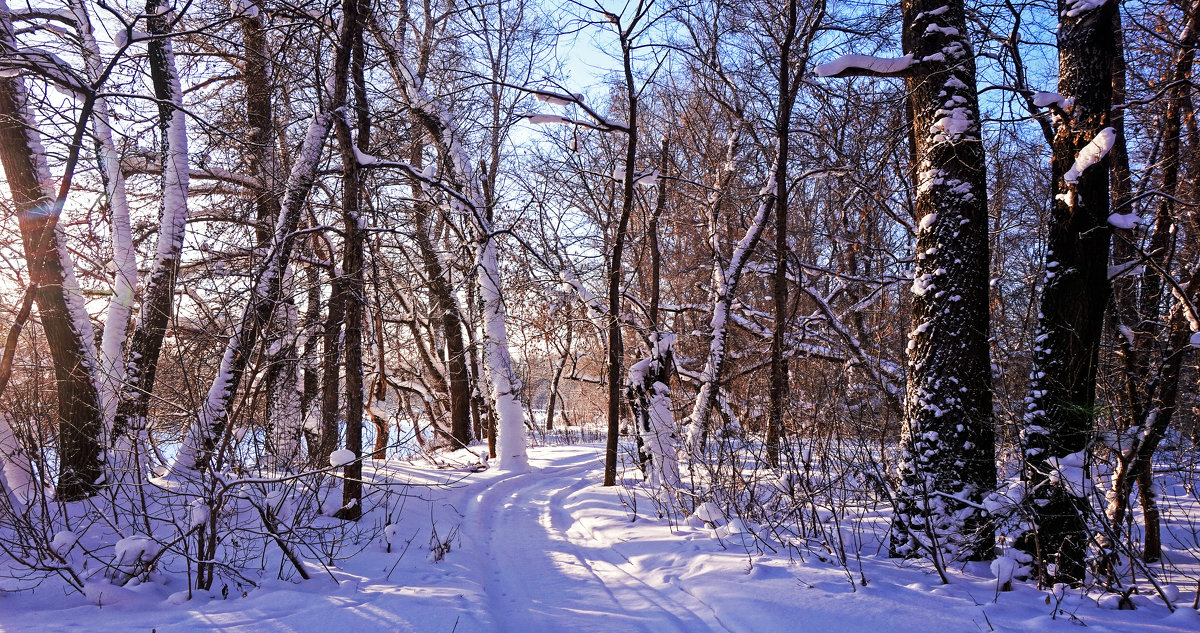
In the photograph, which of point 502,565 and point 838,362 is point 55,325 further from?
point 838,362

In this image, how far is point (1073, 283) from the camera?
208 inches

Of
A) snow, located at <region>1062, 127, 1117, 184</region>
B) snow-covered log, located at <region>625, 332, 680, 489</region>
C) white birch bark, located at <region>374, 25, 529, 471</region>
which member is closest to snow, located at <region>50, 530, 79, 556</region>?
snow-covered log, located at <region>625, 332, 680, 489</region>

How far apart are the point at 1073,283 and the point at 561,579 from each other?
4.98 metres

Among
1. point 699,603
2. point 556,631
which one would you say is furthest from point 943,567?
point 556,631

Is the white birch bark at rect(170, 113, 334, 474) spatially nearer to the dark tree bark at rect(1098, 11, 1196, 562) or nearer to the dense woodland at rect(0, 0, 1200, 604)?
the dense woodland at rect(0, 0, 1200, 604)

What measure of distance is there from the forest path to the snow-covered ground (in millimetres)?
20

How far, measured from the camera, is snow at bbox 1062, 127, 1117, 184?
4.88 metres

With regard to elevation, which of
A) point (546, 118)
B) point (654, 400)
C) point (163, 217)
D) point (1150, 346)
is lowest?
point (654, 400)

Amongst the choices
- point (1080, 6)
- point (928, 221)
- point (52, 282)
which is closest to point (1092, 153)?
point (928, 221)

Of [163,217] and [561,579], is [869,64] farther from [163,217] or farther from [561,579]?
[163,217]

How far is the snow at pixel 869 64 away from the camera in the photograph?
5.83 m

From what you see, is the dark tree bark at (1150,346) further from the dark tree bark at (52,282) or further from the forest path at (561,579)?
the dark tree bark at (52,282)

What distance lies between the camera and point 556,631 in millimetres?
4105

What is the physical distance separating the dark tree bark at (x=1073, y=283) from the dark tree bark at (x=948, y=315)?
44 centimetres
